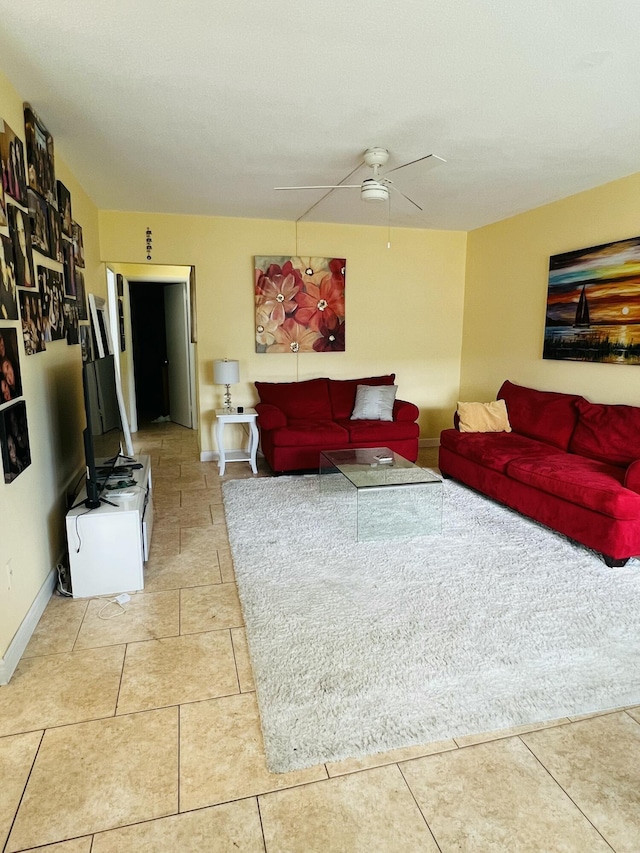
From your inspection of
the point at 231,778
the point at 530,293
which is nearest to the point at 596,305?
the point at 530,293

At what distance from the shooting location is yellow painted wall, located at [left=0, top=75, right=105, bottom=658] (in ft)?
7.09

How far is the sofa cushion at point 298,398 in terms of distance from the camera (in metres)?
5.28

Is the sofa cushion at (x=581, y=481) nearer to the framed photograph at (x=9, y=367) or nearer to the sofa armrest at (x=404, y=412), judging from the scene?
the sofa armrest at (x=404, y=412)

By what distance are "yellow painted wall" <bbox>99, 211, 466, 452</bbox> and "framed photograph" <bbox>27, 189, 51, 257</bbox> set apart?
87.5 inches

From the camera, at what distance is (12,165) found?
91.1 inches

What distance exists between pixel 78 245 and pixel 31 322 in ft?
5.36

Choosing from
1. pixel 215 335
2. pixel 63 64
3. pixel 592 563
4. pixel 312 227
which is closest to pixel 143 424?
pixel 215 335

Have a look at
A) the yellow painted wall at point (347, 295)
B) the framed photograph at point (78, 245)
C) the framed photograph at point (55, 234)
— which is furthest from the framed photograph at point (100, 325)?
the framed photograph at point (55, 234)

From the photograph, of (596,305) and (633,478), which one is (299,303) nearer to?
(596,305)

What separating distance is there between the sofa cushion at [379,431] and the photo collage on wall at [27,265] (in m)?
2.63

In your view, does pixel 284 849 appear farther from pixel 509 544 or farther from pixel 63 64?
pixel 63 64

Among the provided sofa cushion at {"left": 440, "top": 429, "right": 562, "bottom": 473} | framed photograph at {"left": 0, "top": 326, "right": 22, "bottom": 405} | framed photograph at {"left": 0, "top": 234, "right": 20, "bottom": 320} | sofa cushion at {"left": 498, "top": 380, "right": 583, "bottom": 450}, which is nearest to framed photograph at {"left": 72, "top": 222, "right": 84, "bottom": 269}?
framed photograph at {"left": 0, "top": 234, "right": 20, "bottom": 320}

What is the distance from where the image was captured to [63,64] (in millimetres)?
2271

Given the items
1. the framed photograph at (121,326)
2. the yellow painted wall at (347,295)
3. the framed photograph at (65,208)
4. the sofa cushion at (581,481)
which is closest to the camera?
the sofa cushion at (581,481)
